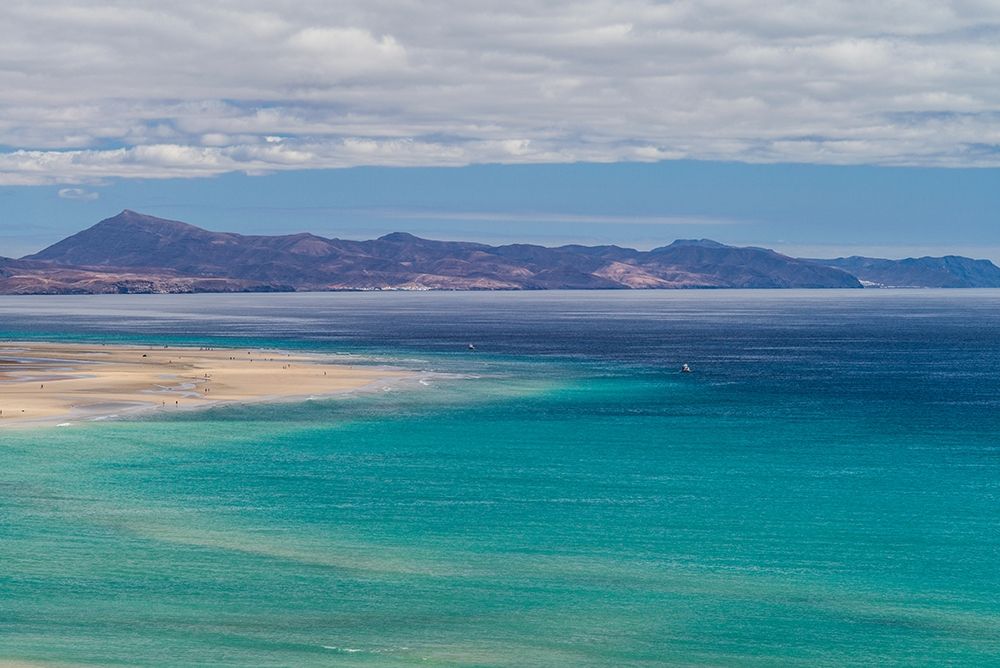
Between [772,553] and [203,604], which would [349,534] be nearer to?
[203,604]

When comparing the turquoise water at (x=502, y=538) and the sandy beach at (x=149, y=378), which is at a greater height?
the sandy beach at (x=149, y=378)

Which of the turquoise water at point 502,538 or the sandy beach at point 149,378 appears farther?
the sandy beach at point 149,378

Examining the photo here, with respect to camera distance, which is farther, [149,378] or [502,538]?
[149,378]

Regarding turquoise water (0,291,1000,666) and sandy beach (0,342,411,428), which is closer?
turquoise water (0,291,1000,666)

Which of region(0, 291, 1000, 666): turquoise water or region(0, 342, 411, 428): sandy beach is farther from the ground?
region(0, 342, 411, 428): sandy beach

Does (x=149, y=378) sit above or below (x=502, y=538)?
above
